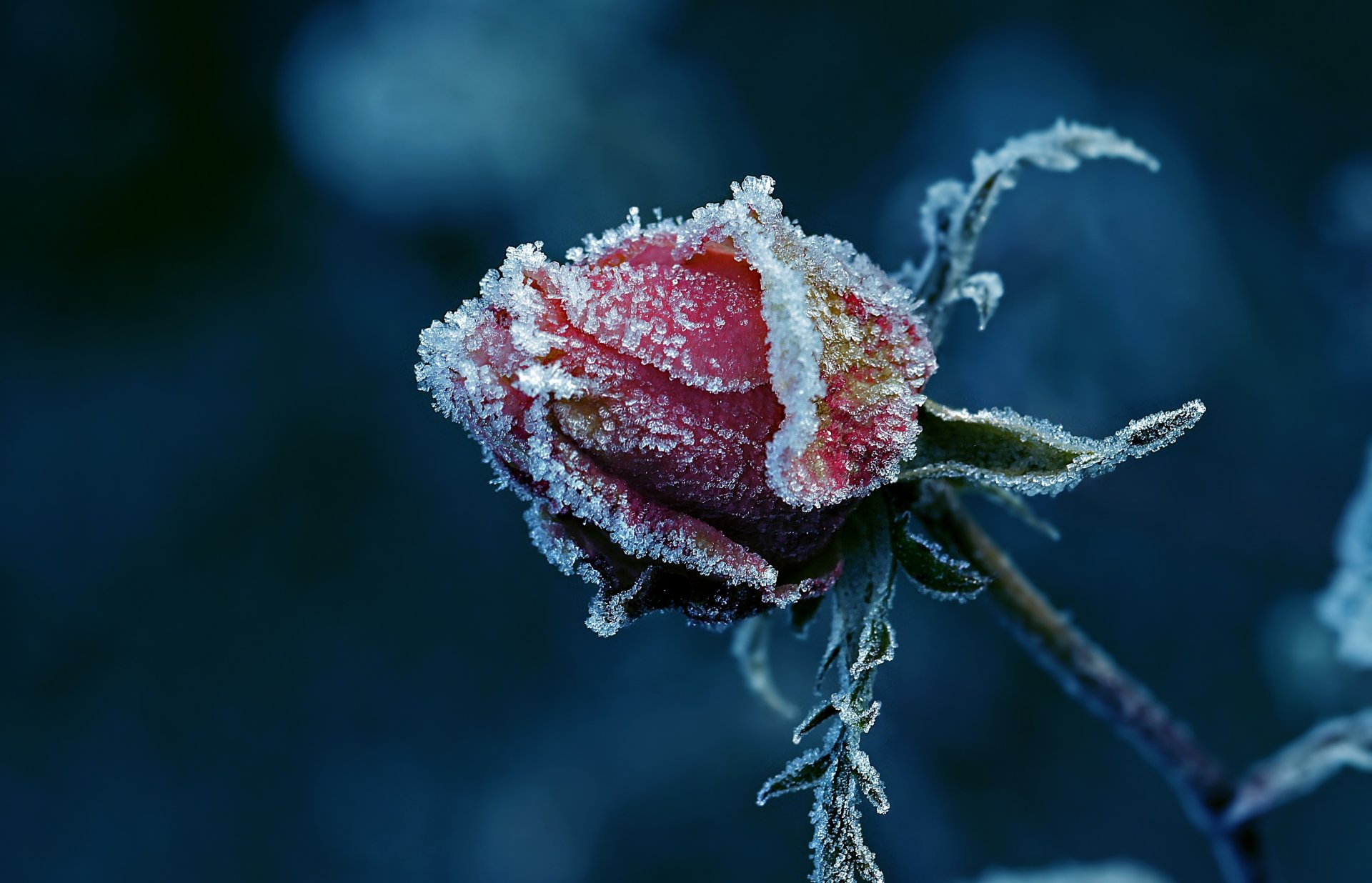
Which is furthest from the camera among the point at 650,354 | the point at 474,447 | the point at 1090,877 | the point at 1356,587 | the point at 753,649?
the point at 474,447

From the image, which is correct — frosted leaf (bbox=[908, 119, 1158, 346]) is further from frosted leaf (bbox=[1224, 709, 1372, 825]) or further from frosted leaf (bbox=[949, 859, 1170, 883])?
frosted leaf (bbox=[949, 859, 1170, 883])

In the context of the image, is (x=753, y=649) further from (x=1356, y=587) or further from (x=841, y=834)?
(x=1356, y=587)

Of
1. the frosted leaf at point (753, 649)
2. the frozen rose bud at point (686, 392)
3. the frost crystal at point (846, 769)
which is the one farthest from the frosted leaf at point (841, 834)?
the frosted leaf at point (753, 649)

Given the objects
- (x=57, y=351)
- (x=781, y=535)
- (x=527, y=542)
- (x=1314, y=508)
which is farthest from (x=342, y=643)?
(x=781, y=535)

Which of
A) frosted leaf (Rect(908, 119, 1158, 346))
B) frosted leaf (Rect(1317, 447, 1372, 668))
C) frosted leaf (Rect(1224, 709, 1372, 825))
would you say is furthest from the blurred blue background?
frosted leaf (Rect(908, 119, 1158, 346))

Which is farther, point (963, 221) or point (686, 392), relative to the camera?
point (963, 221)

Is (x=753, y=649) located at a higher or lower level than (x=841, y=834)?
higher

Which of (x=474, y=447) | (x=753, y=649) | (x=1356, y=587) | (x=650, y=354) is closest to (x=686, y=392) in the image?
(x=650, y=354)
